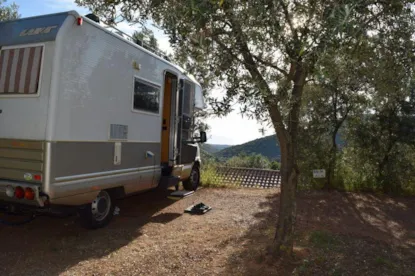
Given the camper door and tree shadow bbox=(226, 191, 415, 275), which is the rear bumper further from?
the camper door

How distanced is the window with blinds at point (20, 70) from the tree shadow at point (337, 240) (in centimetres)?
339

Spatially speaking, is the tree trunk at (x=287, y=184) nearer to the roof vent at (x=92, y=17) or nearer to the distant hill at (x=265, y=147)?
the distant hill at (x=265, y=147)

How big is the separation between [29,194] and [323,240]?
12.9ft

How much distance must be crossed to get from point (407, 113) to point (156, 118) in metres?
6.68

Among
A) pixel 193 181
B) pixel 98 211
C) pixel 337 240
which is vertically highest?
pixel 193 181

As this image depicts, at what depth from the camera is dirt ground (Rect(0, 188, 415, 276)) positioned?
13.5 ft

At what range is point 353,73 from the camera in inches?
198

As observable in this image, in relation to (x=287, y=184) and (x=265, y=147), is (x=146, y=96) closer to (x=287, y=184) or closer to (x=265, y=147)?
(x=287, y=184)

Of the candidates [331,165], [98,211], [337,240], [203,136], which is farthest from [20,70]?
[331,165]

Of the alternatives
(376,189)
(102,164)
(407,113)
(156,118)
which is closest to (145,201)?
(156,118)

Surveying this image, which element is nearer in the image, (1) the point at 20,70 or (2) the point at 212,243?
(1) the point at 20,70

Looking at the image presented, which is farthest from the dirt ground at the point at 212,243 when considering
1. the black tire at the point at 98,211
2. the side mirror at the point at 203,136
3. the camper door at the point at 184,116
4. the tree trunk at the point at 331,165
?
the tree trunk at the point at 331,165

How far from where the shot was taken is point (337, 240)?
5.01 metres

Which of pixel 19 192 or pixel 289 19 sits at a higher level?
pixel 289 19
